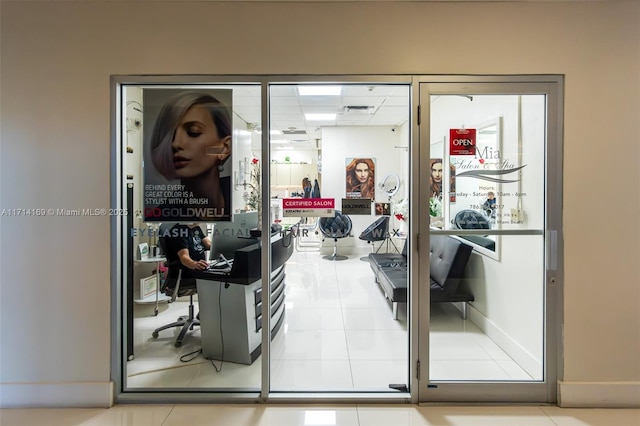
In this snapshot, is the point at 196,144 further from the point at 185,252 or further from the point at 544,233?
the point at 544,233

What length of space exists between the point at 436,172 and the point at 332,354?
6.30ft

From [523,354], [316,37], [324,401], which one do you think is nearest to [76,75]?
[316,37]

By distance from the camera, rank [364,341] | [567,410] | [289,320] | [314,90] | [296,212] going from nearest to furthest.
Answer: [567,410], [296,212], [364,341], [289,320], [314,90]

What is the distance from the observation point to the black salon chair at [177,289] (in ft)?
7.88

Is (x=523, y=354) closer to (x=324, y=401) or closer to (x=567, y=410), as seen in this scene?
(x=567, y=410)

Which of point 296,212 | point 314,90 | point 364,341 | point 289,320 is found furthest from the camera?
point 314,90

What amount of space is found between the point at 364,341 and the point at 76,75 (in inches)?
132

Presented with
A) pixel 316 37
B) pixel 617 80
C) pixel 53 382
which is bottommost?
pixel 53 382

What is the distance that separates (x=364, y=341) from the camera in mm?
3070

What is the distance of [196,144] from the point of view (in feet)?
7.53

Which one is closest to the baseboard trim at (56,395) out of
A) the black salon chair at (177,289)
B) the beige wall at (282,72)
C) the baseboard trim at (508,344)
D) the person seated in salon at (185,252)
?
the beige wall at (282,72)

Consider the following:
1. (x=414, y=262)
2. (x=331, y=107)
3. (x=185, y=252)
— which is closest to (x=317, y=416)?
(x=414, y=262)

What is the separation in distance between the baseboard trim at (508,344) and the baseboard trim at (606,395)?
25 centimetres

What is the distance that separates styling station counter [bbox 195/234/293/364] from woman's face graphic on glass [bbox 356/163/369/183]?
0.92 m
